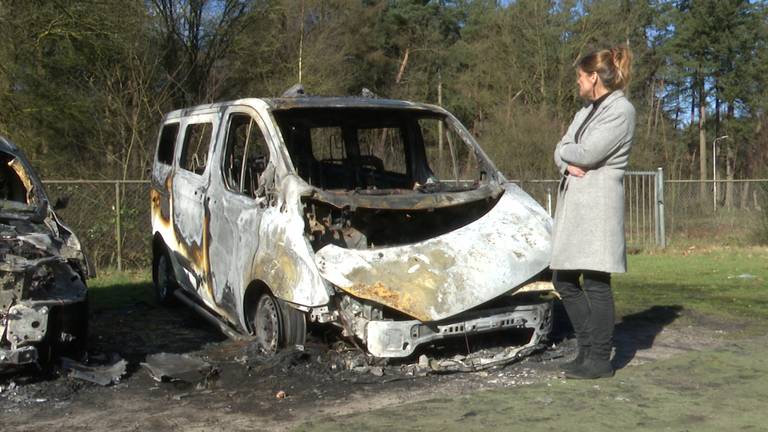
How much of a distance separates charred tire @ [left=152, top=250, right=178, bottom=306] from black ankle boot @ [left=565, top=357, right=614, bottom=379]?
453 centimetres

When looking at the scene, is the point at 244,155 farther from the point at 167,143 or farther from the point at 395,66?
the point at 395,66

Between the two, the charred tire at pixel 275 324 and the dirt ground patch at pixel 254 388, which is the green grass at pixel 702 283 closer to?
the dirt ground patch at pixel 254 388

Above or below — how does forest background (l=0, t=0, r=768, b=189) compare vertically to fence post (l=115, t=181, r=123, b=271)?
above

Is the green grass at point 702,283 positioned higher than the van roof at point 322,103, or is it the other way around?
the van roof at point 322,103

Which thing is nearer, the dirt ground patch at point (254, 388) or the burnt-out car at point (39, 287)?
the dirt ground patch at point (254, 388)

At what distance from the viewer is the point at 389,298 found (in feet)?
17.6

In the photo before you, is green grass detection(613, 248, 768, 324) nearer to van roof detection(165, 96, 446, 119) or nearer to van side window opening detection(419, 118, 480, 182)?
van side window opening detection(419, 118, 480, 182)

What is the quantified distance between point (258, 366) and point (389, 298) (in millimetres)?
1132

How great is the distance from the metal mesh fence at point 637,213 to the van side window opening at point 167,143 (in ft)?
12.2

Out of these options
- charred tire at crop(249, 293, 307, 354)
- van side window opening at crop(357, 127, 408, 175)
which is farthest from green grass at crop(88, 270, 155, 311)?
van side window opening at crop(357, 127, 408, 175)

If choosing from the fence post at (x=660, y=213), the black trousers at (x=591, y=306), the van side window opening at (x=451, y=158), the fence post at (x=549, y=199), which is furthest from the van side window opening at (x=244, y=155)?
the fence post at (x=660, y=213)

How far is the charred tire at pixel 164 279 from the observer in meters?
8.72

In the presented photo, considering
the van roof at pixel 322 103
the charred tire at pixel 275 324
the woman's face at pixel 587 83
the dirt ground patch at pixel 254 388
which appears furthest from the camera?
the van roof at pixel 322 103

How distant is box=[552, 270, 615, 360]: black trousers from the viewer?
5.53 metres
